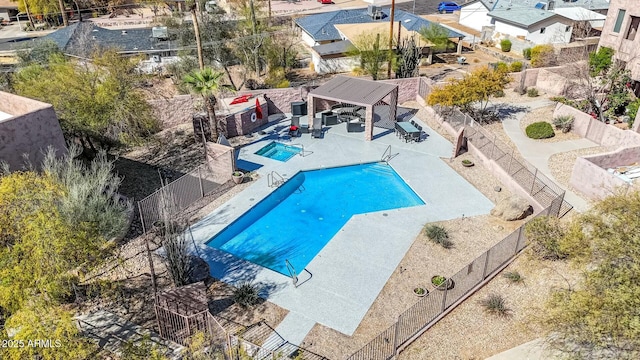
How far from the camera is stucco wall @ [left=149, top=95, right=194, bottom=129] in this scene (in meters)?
29.5

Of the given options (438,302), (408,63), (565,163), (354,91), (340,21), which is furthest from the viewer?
(340,21)

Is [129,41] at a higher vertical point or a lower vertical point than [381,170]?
higher

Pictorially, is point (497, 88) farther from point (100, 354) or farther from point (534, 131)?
point (100, 354)

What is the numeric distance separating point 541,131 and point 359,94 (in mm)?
10983

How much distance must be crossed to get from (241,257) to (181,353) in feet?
17.8

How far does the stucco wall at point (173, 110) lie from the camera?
2950 centimetres

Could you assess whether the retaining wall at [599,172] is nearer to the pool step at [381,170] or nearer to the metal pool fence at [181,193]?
the pool step at [381,170]

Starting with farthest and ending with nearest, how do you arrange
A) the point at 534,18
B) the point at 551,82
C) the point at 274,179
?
the point at 534,18, the point at 551,82, the point at 274,179

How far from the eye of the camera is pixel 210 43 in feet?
135

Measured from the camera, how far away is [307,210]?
22.7m

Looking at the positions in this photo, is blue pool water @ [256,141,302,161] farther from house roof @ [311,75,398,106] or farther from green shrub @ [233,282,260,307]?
green shrub @ [233,282,260,307]

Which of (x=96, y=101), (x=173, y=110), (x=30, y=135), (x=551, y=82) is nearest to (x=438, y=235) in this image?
(x=30, y=135)

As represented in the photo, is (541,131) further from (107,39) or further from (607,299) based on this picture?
(107,39)

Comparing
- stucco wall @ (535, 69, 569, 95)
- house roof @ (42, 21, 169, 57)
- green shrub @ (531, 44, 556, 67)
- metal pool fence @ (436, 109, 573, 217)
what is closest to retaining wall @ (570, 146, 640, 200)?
metal pool fence @ (436, 109, 573, 217)
